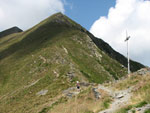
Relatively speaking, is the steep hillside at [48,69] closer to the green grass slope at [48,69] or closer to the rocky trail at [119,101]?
the green grass slope at [48,69]

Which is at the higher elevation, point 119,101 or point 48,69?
point 48,69

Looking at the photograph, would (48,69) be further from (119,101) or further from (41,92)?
(119,101)

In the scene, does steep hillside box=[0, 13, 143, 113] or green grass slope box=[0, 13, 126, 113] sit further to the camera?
green grass slope box=[0, 13, 126, 113]

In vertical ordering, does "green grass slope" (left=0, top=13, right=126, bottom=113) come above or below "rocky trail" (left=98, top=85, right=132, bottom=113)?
above

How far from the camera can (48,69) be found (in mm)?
58531

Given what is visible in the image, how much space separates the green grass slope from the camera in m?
44.4

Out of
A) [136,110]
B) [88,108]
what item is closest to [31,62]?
[88,108]

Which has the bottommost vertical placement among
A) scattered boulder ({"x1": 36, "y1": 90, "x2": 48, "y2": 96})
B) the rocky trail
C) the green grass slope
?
scattered boulder ({"x1": 36, "y1": 90, "x2": 48, "y2": 96})

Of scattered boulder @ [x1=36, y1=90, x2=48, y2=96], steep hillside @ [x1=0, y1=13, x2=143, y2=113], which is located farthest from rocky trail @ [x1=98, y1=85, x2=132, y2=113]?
scattered boulder @ [x1=36, y1=90, x2=48, y2=96]

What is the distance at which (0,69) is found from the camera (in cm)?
7281

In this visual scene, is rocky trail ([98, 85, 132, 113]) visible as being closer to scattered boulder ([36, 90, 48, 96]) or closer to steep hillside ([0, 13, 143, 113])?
steep hillside ([0, 13, 143, 113])

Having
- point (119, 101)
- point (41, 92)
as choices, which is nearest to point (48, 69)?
point (41, 92)

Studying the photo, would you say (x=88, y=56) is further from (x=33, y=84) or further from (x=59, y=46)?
(x=33, y=84)

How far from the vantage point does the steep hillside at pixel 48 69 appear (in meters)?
43.6
